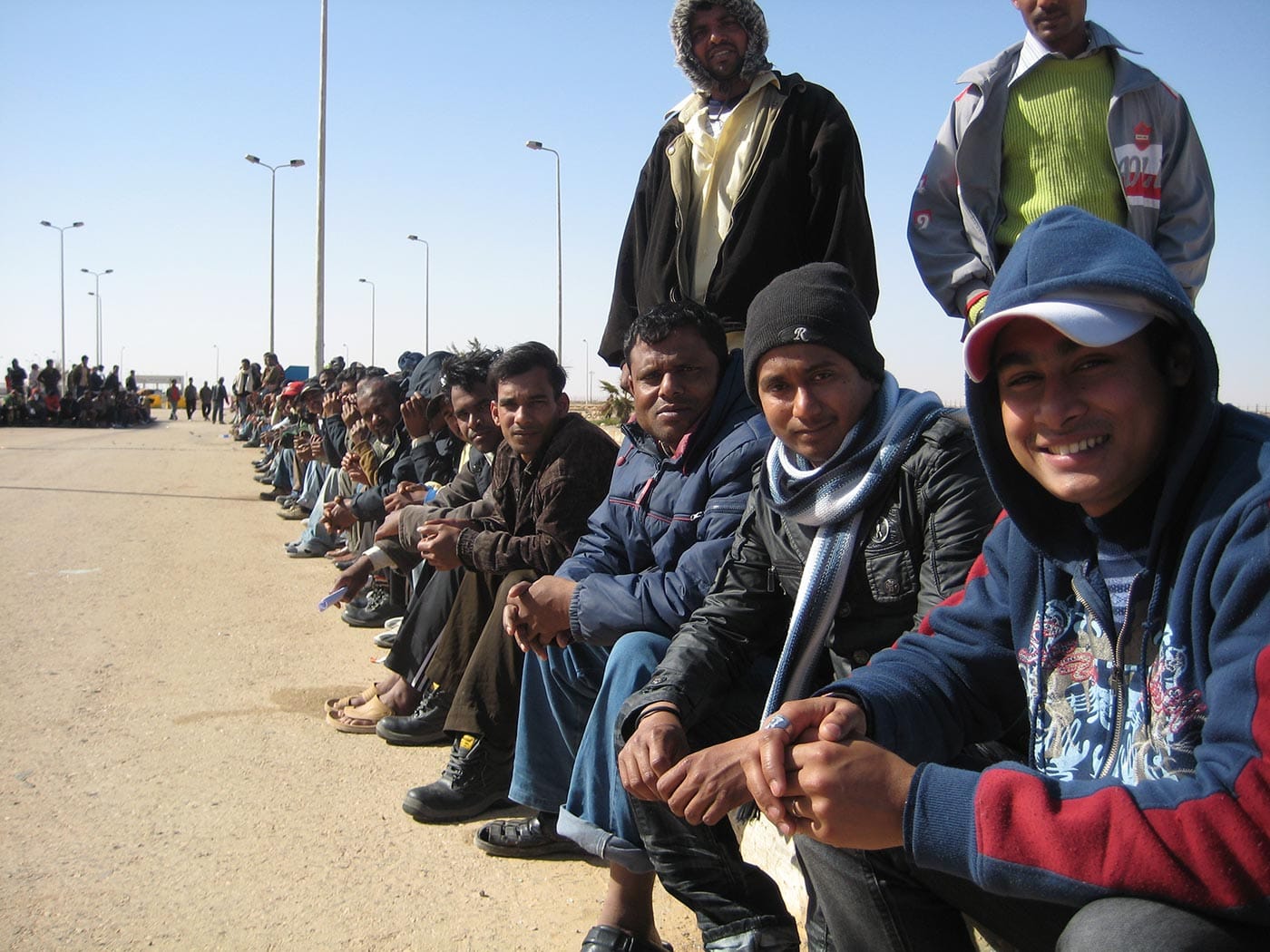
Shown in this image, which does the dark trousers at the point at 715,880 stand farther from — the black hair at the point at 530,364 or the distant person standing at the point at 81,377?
the distant person standing at the point at 81,377

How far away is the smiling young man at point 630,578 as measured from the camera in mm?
3010

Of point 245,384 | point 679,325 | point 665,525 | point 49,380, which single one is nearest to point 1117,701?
point 665,525

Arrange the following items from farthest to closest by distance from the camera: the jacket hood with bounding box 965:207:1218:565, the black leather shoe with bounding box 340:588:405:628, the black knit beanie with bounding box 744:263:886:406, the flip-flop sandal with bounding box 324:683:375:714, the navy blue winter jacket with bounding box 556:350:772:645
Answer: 1. the black leather shoe with bounding box 340:588:405:628
2. the flip-flop sandal with bounding box 324:683:375:714
3. the navy blue winter jacket with bounding box 556:350:772:645
4. the black knit beanie with bounding box 744:263:886:406
5. the jacket hood with bounding box 965:207:1218:565

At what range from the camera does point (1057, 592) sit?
1.90m

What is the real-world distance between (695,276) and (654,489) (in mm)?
1263

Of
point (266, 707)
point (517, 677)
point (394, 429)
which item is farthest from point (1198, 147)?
point (394, 429)

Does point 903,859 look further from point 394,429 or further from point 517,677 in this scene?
point 394,429

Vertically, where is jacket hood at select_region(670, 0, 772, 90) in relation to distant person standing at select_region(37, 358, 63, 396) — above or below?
above

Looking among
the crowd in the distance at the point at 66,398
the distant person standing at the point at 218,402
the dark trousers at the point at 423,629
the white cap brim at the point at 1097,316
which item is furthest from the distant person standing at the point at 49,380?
the white cap brim at the point at 1097,316

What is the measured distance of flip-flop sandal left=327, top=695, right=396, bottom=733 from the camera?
4.82 meters

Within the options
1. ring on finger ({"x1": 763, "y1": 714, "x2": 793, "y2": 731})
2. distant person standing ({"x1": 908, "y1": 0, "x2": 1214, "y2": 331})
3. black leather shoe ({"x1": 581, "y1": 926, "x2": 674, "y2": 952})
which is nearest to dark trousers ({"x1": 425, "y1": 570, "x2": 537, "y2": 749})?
black leather shoe ({"x1": 581, "y1": 926, "x2": 674, "y2": 952})

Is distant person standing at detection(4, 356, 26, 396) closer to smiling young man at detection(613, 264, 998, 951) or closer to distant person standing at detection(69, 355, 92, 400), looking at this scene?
distant person standing at detection(69, 355, 92, 400)

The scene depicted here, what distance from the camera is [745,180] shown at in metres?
4.23

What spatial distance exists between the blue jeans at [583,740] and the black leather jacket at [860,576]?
0.27 m
